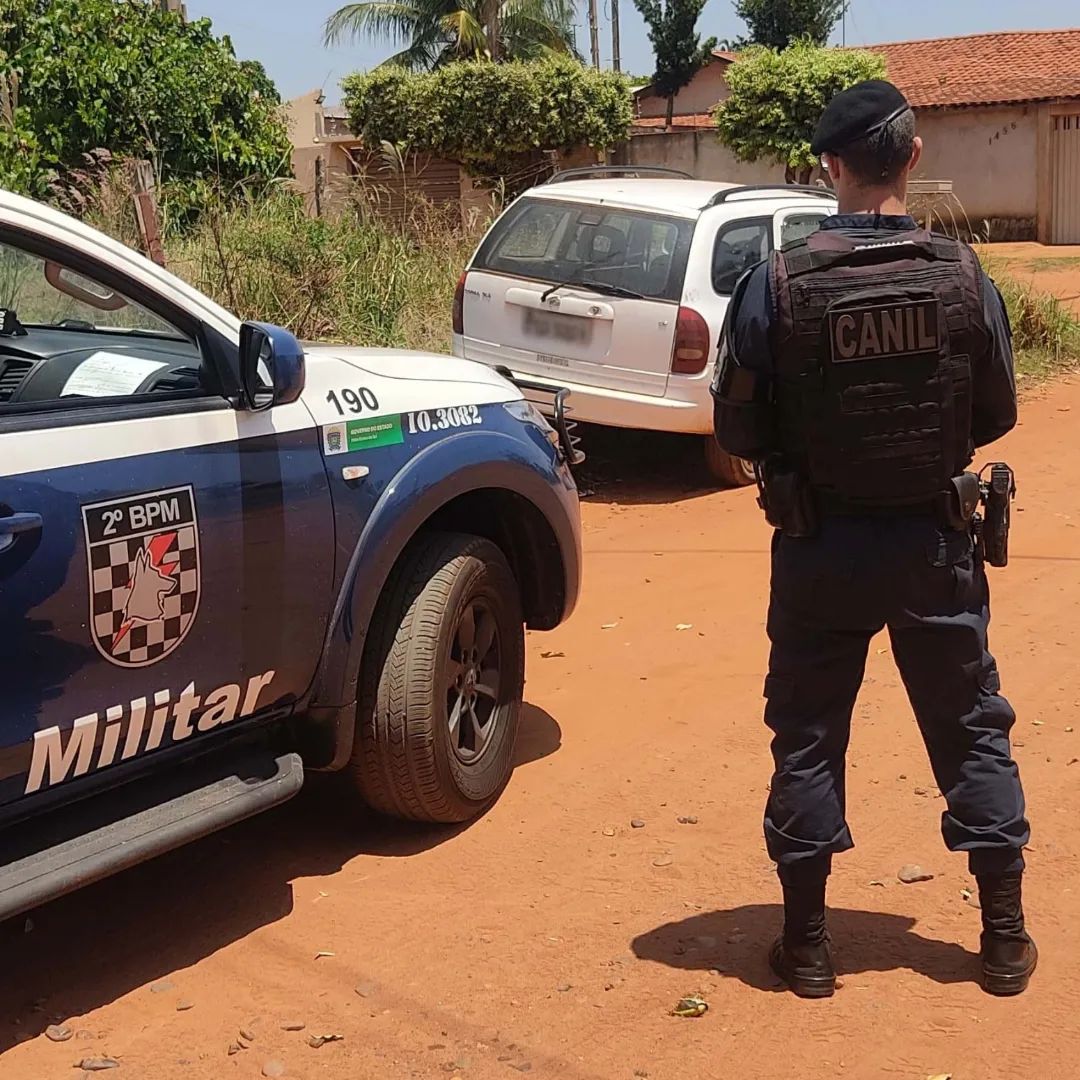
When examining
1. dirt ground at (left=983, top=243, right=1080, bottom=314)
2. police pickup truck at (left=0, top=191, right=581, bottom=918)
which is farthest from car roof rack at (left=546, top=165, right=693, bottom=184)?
dirt ground at (left=983, top=243, right=1080, bottom=314)

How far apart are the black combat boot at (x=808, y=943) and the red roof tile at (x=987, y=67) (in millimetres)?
29087

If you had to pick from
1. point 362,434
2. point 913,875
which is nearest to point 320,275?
point 362,434

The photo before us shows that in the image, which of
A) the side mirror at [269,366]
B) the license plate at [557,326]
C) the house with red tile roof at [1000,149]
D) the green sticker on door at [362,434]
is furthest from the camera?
the house with red tile roof at [1000,149]

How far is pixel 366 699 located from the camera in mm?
4078

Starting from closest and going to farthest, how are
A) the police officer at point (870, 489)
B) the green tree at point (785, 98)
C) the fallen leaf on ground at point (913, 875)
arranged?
the police officer at point (870, 489)
the fallen leaf on ground at point (913, 875)
the green tree at point (785, 98)

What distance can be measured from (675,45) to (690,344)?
48.9m

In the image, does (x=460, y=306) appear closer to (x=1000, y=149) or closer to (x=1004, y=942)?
(x=1004, y=942)

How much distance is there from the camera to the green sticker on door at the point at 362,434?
384 cm

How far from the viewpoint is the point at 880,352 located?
10.2 feet

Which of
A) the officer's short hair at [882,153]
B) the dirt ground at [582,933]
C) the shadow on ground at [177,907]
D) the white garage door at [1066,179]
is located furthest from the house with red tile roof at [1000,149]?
the officer's short hair at [882,153]

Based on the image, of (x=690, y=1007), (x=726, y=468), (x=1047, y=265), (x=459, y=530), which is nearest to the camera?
(x=690, y=1007)

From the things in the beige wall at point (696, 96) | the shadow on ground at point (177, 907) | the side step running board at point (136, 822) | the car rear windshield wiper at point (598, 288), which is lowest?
the shadow on ground at point (177, 907)

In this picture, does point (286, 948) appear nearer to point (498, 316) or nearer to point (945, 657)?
point (945, 657)

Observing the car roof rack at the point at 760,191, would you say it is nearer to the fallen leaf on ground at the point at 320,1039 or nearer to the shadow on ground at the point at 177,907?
the shadow on ground at the point at 177,907
